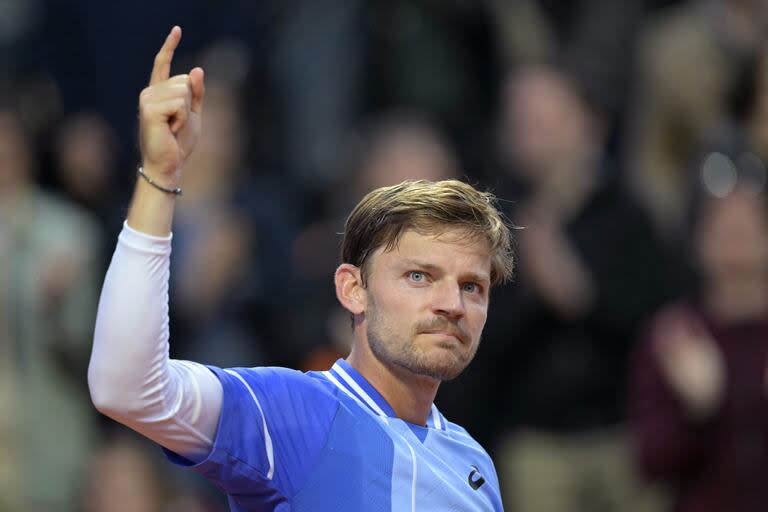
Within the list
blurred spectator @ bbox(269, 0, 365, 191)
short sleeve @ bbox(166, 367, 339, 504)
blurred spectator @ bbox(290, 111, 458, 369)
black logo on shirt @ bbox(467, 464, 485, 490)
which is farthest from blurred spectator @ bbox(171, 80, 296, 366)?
short sleeve @ bbox(166, 367, 339, 504)

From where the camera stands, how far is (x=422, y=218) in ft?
12.9

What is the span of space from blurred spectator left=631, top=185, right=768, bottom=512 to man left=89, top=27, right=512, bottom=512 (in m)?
3.13

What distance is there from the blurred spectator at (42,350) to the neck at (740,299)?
11.8 feet

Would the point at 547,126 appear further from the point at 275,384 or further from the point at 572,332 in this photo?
the point at 275,384

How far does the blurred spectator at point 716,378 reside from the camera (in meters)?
7.05

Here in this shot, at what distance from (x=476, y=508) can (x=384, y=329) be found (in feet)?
1.71

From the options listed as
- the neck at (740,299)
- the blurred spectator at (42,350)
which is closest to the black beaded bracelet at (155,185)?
the neck at (740,299)

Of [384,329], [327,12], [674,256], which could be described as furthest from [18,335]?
[384,329]

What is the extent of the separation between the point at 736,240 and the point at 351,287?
3791mm

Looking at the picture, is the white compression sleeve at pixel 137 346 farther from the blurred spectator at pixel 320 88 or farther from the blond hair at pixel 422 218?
the blurred spectator at pixel 320 88

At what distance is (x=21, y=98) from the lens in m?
10.1

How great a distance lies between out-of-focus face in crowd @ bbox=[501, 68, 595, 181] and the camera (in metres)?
8.59

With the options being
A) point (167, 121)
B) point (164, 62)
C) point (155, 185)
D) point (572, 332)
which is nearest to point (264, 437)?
point (155, 185)

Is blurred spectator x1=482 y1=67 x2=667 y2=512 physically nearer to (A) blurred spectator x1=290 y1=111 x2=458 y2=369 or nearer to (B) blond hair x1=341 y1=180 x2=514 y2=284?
(A) blurred spectator x1=290 y1=111 x2=458 y2=369
